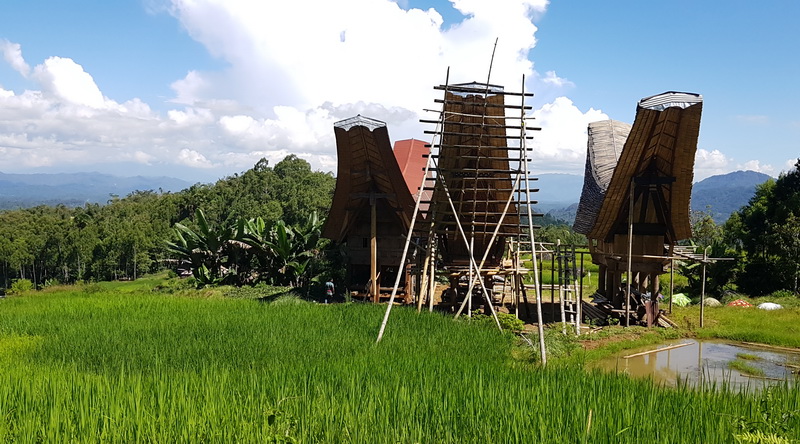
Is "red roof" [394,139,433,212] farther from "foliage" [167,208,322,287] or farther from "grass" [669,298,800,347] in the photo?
"grass" [669,298,800,347]

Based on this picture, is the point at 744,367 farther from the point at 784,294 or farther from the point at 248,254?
the point at 248,254

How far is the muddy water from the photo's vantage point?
6.91 metres

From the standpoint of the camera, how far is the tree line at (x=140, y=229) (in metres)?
29.9

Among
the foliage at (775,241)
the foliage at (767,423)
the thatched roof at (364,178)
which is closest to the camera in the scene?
the foliage at (767,423)

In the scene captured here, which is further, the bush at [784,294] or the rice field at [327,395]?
the bush at [784,294]

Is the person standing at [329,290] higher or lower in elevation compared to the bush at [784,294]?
higher

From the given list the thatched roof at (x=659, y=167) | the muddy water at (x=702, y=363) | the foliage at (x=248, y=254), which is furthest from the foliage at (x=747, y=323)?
the foliage at (x=248, y=254)

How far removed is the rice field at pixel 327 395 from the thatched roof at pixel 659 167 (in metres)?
4.65

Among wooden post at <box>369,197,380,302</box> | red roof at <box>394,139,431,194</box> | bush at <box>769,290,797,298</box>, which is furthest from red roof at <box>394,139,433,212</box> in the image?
bush at <box>769,290,797,298</box>

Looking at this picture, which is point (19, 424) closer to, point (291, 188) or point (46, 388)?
point (46, 388)

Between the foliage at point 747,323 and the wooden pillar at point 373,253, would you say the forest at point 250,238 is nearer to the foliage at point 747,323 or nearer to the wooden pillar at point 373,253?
the foliage at point 747,323

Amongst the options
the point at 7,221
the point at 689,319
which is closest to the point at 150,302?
the point at 689,319

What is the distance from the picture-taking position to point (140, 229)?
32375 millimetres

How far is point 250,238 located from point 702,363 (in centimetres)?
1124
